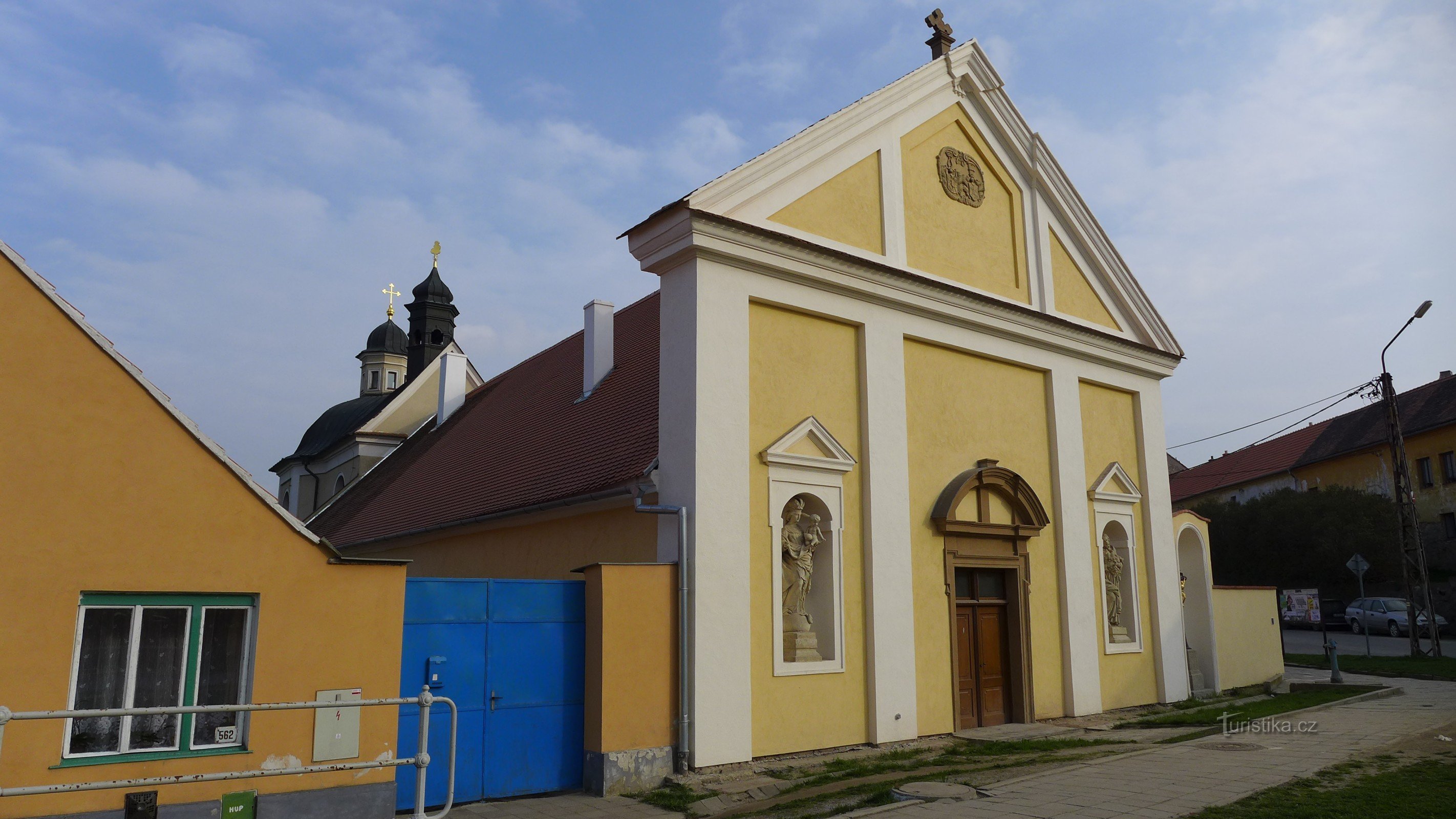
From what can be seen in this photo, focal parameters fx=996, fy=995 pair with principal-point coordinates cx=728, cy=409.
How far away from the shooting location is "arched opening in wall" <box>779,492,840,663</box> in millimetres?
11867

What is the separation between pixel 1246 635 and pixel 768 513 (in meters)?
12.6

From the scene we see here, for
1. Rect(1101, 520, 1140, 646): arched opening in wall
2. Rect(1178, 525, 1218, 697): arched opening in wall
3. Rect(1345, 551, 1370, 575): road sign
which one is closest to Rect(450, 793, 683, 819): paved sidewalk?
Result: Rect(1101, 520, 1140, 646): arched opening in wall

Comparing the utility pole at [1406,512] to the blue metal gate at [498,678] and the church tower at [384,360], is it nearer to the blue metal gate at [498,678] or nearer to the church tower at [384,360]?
the blue metal gate at [498,678]

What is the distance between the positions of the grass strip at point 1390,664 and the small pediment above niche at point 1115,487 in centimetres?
867

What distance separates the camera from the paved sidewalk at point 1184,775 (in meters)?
8.24

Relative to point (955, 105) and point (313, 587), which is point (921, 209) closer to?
point (955, 105)

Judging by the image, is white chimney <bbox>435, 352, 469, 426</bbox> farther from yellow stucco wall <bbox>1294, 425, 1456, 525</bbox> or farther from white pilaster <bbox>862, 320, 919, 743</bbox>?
yellow stucco wall <bbox>1294, 425, 1456, 525</bbox>

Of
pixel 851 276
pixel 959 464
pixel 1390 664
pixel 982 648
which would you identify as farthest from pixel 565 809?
pixel 1390 664

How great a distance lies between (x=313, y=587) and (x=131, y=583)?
4.33 feet

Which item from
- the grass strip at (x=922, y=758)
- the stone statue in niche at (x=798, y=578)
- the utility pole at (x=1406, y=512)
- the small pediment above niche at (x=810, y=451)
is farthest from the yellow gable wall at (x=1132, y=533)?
the utility pole at (x=1406, y=512)

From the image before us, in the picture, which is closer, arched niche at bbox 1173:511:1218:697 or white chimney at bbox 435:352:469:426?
arched niche at bbox 1173:511:1218:697

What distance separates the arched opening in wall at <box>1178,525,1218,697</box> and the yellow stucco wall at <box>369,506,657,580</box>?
10881 mm

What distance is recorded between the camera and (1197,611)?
60.7ft

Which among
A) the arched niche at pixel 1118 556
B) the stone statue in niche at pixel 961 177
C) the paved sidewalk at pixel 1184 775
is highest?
the stone statue in niche at pixel 961 177
